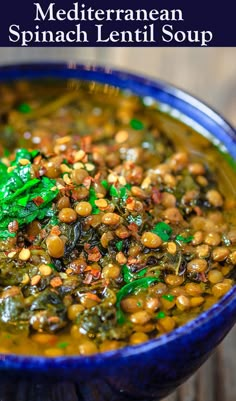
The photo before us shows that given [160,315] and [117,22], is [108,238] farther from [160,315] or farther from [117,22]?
[117,22]

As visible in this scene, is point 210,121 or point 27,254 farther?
point 210,121

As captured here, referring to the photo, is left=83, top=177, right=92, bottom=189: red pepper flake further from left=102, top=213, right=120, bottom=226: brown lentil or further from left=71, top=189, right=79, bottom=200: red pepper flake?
left=102, top=213, right=120, bottom=226: brown lentil

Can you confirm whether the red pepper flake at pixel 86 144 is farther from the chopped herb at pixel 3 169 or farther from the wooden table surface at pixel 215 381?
the wooden table surface at pixel 215 381

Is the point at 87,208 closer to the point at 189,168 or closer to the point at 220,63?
the point at 189,168

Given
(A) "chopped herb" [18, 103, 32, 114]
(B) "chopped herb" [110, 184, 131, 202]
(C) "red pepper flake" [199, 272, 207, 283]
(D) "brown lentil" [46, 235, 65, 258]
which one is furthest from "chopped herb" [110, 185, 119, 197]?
(A) "chopped herb" [18, 103, 32, 114]

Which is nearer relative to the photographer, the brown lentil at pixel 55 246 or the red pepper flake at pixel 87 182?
the brown lentil at pixel 55 246

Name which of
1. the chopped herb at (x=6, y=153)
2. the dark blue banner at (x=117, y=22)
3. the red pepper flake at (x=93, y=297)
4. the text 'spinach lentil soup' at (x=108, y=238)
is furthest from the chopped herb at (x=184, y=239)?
the dark blue banner at (x=117, y=22)

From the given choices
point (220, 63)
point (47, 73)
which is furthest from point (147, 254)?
point (220, 63)

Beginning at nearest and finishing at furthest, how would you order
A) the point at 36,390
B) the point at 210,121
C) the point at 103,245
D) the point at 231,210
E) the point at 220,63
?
the point at 36,390, the point at 103,245, the point at 231,210, the point at 210,121, the point at 220,63
